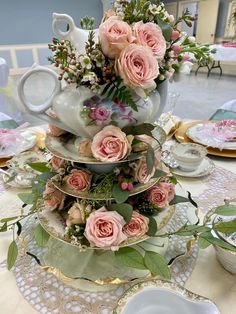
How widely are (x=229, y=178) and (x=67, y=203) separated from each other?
544mm

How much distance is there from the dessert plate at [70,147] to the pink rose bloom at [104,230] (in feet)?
0.31

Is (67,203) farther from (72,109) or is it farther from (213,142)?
(213,142)

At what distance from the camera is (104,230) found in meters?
0.45

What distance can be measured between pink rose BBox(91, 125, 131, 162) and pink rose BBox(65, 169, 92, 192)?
8cm

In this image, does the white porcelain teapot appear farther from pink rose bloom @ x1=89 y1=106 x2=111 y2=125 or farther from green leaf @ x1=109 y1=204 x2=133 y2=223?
green leaf @ x1=109 y1=204 x2=133 y2=223

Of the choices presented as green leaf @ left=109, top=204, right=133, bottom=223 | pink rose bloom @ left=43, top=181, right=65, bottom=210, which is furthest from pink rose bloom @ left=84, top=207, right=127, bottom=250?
pink rose bloom @ left=43, top=181, right=65, bottom=210

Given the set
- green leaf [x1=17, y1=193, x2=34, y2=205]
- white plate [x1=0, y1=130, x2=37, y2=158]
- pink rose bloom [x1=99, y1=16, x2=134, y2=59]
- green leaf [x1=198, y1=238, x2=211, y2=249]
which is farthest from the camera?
white plate [x1=0, y1=130, x2=37, y2=158]

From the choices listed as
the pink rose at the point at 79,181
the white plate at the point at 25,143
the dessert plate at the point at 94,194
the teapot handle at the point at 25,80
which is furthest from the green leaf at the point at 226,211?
the white plate at the point at 25,143

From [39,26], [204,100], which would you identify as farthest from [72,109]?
[39,26]

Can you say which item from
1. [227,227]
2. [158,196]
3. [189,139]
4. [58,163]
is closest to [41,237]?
[58,163]

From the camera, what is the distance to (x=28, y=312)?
0.46 m

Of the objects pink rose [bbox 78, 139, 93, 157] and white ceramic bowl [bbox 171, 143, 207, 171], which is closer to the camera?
pink rose [bbox 78, 139, 93, 157]

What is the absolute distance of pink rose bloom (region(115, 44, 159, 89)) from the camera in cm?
38

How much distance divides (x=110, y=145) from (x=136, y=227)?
0.17 m
